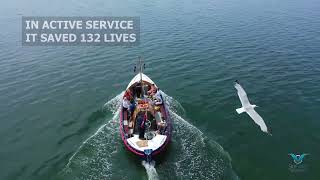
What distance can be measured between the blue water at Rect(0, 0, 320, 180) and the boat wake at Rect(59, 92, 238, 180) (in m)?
0.07

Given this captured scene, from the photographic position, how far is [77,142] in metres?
26.8

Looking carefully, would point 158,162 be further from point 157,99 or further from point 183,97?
point 183,97

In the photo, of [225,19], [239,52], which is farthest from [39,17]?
[239,52]

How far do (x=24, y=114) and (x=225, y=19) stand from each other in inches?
1521

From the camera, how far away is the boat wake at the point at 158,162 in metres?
22.8

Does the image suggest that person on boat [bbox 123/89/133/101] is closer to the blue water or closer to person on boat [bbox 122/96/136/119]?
the blue water

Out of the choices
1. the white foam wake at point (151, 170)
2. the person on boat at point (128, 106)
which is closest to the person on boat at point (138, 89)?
the person on boat at point (128, 106)

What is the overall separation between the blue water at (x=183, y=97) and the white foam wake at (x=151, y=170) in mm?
255

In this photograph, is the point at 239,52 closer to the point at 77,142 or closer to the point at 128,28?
the point at 128,28

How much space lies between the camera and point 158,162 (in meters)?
23.9

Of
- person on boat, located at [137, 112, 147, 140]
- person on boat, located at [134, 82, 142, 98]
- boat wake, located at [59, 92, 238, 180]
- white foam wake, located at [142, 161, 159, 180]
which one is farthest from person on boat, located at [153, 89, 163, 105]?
white foam wake, located at [142, 161, 159, 180]

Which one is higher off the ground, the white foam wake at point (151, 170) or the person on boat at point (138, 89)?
the person on boat at point (138, 89)

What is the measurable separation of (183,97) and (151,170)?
11.6 meters

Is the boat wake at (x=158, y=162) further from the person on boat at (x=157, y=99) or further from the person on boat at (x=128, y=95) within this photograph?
the person on boat at (x=128, y=95)
